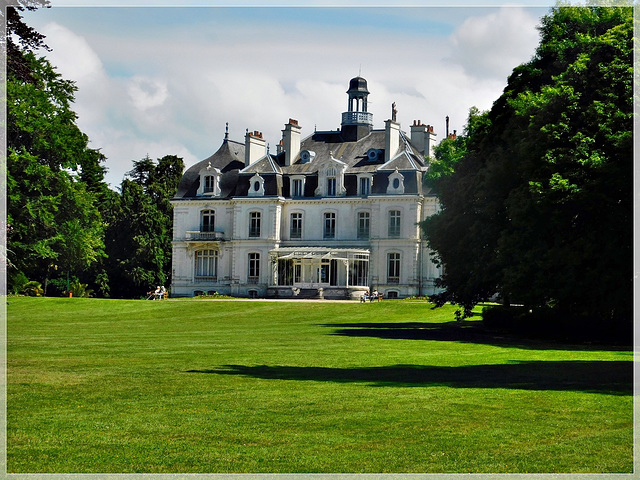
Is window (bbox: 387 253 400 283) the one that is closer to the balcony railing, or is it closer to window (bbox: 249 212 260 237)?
window (bbox: 249 212 260 237)

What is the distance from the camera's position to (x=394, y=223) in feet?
200

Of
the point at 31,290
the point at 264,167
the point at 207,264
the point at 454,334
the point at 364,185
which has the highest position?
the point at 264,167

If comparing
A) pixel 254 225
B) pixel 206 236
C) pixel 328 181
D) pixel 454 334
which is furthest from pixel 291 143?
pixel 454 334

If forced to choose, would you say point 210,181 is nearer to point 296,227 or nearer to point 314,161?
point 296,227

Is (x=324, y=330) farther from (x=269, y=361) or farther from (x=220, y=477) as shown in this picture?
(x=220, y=477)

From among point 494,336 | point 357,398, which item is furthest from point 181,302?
point 357,398

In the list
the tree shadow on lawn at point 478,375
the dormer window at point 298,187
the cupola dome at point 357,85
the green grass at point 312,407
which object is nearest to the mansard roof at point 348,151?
the dormer window at point 298,187

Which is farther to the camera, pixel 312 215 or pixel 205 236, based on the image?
pixel 205 236

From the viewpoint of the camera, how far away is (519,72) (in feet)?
109

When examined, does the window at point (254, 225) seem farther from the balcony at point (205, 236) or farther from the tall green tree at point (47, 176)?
the tall green tree at point (47, 176)

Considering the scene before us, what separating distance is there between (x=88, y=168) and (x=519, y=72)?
26.1 m

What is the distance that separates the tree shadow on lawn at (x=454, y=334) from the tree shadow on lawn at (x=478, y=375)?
22.8ft

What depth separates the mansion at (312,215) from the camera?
60.6m

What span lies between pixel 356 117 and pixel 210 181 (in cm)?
1071
